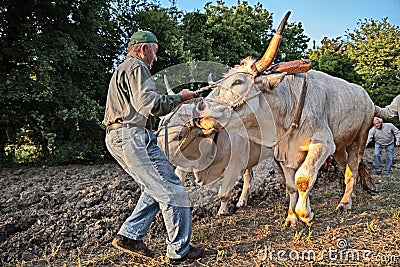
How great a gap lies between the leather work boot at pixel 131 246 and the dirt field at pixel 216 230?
0.09 m

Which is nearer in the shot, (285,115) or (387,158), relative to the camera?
(285,115)

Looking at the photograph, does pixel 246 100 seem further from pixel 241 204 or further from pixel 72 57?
pixel 72 57

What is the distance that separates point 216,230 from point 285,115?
4.91 ft

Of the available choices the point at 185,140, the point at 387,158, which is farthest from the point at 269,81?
the point at 387,158

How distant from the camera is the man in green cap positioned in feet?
10.3

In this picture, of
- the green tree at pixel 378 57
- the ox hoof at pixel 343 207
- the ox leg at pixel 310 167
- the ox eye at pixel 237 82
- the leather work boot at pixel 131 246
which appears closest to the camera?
the leather work boot at pixel 131 246

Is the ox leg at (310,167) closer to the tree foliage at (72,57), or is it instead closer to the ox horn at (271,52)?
the ox horn at (271,52)

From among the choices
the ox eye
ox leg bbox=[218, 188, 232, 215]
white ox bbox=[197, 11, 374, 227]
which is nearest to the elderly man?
white ox bbox=[197, 11, 374, 227]

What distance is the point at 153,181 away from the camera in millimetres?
3232

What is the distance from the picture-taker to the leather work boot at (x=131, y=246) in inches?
132

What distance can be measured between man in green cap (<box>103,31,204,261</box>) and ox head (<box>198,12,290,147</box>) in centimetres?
44

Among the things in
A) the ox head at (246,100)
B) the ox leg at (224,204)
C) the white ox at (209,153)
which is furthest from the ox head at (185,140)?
the ox leg at (224,204)

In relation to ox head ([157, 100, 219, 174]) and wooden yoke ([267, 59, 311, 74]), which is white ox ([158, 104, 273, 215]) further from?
wooden yoke ([267, 59, 311, 74])

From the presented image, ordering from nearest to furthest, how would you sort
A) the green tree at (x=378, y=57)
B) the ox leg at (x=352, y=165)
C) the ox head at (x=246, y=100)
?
1. the ox head at (x=246, y=100)
2. the ox leg at (x=352, y=165)
3. the green tree at (x=378, y=57)
